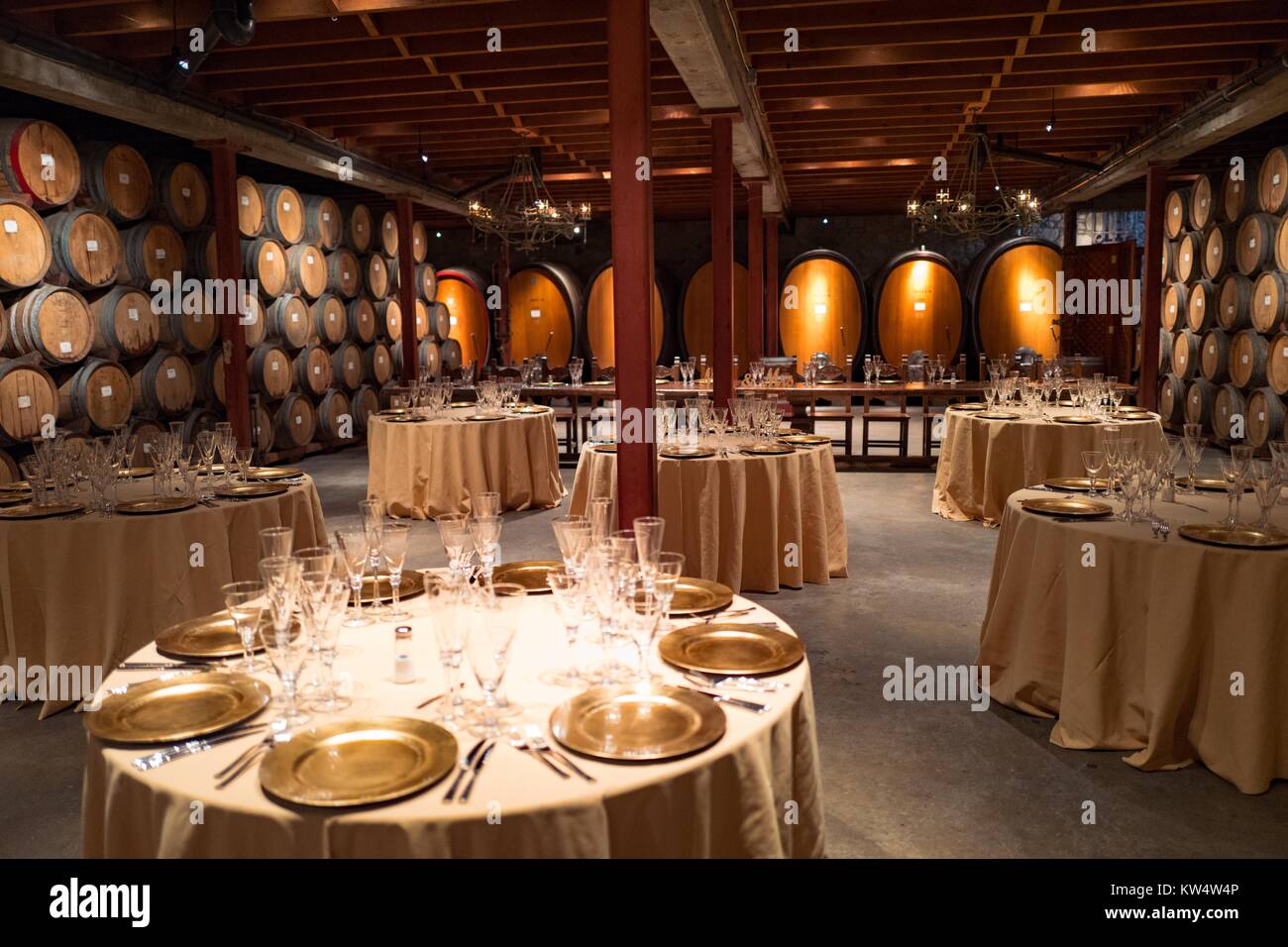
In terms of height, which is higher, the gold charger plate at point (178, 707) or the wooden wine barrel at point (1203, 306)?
the wooden wine barrel at point (1203, 306)

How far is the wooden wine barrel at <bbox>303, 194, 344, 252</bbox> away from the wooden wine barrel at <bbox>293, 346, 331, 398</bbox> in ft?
3.42

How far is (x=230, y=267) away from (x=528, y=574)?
18.3 ft

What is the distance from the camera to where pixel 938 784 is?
2752 mm

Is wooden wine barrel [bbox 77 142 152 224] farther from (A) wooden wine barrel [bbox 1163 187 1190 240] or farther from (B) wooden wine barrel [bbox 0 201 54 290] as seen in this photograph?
(A) wooden wine barrel [bbox 1163 187 1190 240]

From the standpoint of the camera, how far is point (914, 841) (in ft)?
8.00

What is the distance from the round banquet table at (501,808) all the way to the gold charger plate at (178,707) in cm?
3

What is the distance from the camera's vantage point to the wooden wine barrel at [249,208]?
7.99 metres

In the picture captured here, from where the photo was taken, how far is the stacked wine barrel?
7.75m

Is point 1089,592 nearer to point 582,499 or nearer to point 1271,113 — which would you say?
point 582,499

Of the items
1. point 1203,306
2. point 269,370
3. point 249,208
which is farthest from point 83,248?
point 1203,306

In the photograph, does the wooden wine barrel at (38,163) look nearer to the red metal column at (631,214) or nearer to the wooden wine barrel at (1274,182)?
the red metal column at (631,214)

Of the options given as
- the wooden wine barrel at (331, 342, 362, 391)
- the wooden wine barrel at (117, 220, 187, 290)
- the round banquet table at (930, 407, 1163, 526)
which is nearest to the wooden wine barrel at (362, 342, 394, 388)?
the wooden wine barrel at (331, 342, 362, 391)

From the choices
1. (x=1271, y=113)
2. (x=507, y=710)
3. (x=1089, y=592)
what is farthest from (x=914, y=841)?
(x=1271, y=113)

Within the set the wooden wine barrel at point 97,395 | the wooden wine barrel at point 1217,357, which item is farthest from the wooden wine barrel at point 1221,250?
the wooden wine barrel at point 97,395
